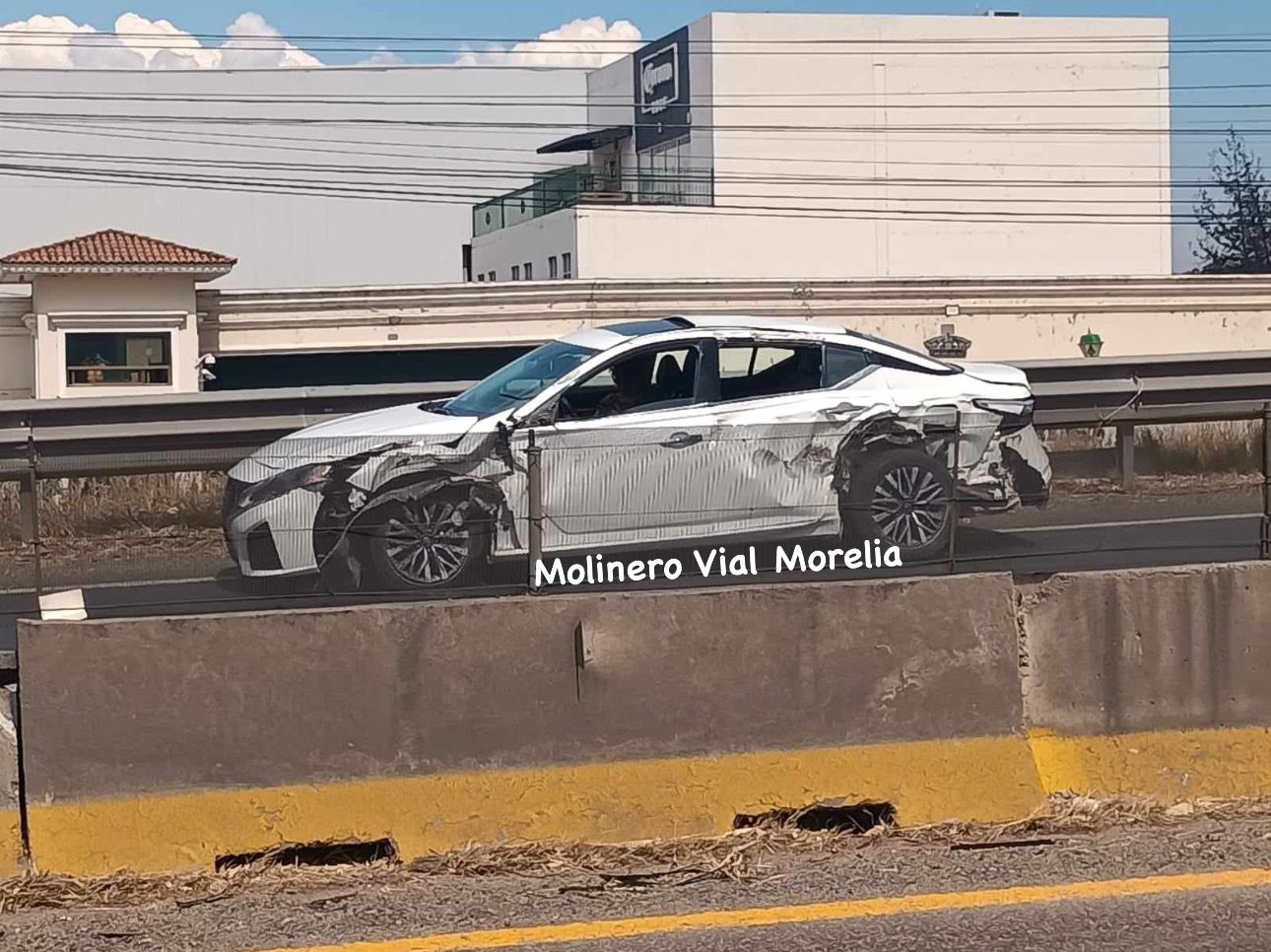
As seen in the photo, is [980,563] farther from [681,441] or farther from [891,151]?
[891,151]

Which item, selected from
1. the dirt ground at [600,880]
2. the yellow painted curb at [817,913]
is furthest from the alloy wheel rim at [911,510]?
the yellow painted curb at [817,913]

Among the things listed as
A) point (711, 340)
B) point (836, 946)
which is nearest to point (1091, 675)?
point (836, 946)

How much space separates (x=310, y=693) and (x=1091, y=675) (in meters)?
2.70

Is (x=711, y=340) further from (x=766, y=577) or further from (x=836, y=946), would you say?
(x=836, y=946)

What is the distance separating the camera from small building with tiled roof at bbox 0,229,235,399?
40.3m

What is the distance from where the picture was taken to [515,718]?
237 inches

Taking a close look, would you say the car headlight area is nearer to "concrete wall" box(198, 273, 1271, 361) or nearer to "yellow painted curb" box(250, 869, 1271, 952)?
"yellow painted curb" box(250, 869, 1271, 952)

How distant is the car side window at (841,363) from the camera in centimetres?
1042

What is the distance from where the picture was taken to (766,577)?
6746 mm

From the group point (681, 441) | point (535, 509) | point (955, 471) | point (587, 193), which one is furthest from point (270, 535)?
point (587, 193)

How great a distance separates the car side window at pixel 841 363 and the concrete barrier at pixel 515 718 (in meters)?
4.20

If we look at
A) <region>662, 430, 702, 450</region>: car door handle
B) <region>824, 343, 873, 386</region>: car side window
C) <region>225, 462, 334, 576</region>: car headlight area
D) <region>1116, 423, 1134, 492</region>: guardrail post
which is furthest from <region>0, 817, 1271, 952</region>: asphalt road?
<region>824, 343, 873, 386</region>: car side window

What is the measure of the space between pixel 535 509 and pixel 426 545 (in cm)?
42

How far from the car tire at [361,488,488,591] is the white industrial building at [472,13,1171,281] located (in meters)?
A: 51.3
